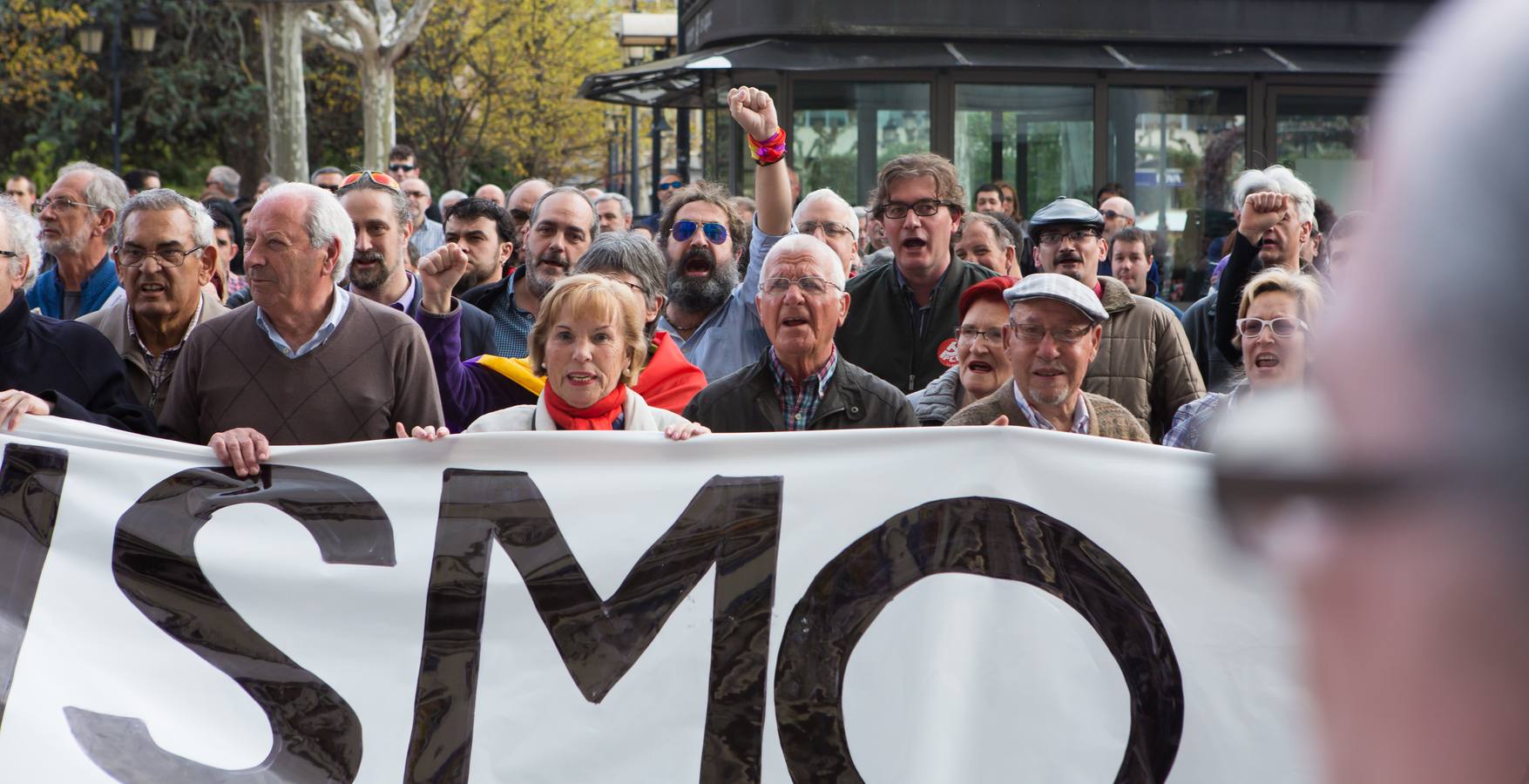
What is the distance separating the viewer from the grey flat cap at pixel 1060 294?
4.71 metres

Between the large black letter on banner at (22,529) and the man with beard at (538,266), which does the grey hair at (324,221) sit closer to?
the large black letter on banner at (22,529)

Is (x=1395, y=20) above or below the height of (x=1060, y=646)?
above

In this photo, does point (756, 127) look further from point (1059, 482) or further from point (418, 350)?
point (1059, 482)

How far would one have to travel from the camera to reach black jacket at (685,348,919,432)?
16.0 ft

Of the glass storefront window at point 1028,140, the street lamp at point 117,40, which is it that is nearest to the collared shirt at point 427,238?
the glass storefront window at point 1028,140

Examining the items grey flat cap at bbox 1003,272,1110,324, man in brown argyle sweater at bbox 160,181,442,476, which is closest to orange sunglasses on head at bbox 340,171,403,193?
man in brown argyle sweater at bbox 160,181,442,476

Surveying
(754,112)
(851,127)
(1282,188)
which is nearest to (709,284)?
(754,112)

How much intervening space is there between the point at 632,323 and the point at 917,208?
1826 millimetres

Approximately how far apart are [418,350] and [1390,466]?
175 inches

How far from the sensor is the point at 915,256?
605 cm

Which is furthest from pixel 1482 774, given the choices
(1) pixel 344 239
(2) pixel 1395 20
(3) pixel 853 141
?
(2) pixel 1395 20

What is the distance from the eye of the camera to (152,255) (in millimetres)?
5355

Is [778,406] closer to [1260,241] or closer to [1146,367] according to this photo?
[1146,367]

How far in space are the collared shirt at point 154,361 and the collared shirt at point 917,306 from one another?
2.51 meters
